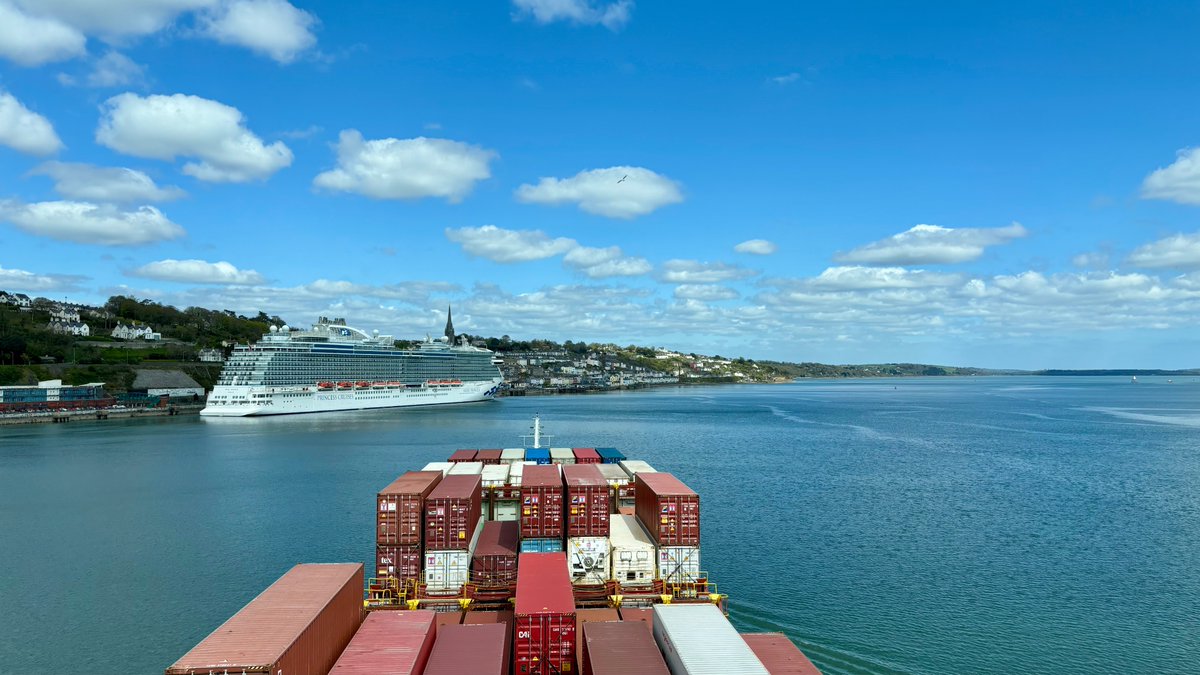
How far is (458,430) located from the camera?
91.8 meters

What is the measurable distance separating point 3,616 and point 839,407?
455 ft

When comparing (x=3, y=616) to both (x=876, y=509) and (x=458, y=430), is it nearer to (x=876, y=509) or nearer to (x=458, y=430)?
(x=876, y=509)

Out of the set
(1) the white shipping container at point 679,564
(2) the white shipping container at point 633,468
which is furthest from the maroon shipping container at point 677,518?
(2) the white shipping container at point 633,468

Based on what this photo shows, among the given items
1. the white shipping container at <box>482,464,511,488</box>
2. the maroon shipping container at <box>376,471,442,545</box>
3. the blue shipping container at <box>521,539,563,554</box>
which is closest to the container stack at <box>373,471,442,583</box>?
the maroon shipping container at <box>376,471,442,545</box>

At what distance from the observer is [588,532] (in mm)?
24609

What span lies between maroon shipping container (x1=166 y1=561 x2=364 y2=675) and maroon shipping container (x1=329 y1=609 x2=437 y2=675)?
2.41ft

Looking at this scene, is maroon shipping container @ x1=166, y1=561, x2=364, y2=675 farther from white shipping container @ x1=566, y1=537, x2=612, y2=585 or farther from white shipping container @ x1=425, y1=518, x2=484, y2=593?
white shipping container @ x1=566, y1=537, x2=612, y2=585

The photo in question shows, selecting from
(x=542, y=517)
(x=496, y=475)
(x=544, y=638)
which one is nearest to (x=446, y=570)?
(x=542, y=517)

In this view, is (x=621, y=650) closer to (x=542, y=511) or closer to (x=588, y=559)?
(x=588, y=559)

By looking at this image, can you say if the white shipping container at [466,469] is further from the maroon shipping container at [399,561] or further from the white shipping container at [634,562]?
the white shipping container at [634,562]

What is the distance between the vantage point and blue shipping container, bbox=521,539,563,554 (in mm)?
24859

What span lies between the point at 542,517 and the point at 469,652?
941 cm

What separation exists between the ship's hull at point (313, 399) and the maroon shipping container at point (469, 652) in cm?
10179

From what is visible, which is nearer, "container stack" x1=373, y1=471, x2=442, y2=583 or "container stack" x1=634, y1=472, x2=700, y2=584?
"container stack" x1=373, y1=471, x2=442, y2=583
